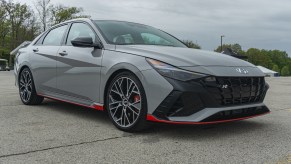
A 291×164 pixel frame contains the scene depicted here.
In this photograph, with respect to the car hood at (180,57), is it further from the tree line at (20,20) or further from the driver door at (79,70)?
the tree line at (20,20)

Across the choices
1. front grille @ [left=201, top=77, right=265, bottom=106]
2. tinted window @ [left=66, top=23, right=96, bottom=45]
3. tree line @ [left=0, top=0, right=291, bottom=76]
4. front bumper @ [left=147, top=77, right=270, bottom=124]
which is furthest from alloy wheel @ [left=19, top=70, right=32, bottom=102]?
tree line @ [left=0, top=0, right=291, bottom=76]

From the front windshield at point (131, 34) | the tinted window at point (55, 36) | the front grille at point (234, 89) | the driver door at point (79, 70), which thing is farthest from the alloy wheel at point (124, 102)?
the tinted window at point (55, 36)

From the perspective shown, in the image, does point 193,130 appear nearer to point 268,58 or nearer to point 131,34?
point 131,34

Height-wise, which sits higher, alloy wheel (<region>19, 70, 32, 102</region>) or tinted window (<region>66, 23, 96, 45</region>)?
tinted window (<region>66, 23, 96, 45</region>)

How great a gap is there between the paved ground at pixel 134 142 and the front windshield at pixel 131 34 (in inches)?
46.0

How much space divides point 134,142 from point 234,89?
1286 mm

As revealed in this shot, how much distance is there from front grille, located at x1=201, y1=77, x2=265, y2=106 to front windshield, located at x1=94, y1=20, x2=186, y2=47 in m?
1.41

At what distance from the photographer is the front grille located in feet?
12.9

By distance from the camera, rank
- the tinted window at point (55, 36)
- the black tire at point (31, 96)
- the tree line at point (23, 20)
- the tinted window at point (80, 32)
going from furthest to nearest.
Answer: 1. the tree line at point (23, 20)
2. the black tire at point (31, 96)
3. the tinted window at point (55, 36)
4. the tinted window at point (80, 32)

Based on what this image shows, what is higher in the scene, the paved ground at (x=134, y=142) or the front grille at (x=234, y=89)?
the front grille at (x=234, y=89)

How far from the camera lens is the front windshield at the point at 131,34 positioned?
16.2 ft

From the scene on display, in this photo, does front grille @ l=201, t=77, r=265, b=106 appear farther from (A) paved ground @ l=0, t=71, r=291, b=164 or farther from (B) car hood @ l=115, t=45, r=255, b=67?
(A) paved ground @ l=0, t=71, r=291, b=164

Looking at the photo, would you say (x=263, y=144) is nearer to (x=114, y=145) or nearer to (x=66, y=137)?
(x=114, y=145)

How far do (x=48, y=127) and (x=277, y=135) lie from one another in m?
2.85
